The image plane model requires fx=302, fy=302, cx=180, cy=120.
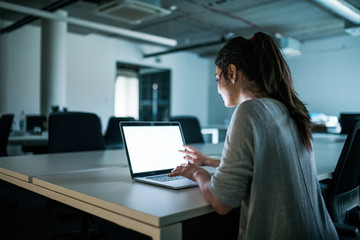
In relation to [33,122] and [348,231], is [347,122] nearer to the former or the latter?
[348,231]

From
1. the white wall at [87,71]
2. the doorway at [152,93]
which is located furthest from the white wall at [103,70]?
the doorway at [152,93]

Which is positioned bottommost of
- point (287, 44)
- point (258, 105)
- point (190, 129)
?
point (190, 129)

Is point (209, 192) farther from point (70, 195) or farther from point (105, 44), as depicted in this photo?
point (105, 44)

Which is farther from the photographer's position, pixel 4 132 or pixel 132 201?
pixel 4 132

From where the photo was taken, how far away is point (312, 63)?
8.29 meters

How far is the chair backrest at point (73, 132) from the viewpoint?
7.70 ft

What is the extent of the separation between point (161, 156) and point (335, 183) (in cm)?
87

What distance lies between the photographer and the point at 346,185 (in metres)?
1.62

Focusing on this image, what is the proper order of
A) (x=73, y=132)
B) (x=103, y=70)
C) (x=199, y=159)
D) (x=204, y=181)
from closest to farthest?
(x=204, y=181)
(x=199, y=159)
(x=73, y=132)
(x=103, y=70)

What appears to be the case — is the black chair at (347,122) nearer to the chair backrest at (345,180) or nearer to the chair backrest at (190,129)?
the chair backrest at (190,129)

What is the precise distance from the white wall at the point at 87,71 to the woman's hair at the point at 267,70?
7130 millimetres

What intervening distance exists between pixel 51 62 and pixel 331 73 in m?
6.84

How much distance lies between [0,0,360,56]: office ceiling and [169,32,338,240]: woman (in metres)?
4.02

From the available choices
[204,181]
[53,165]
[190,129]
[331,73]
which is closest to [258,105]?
[204,181]
